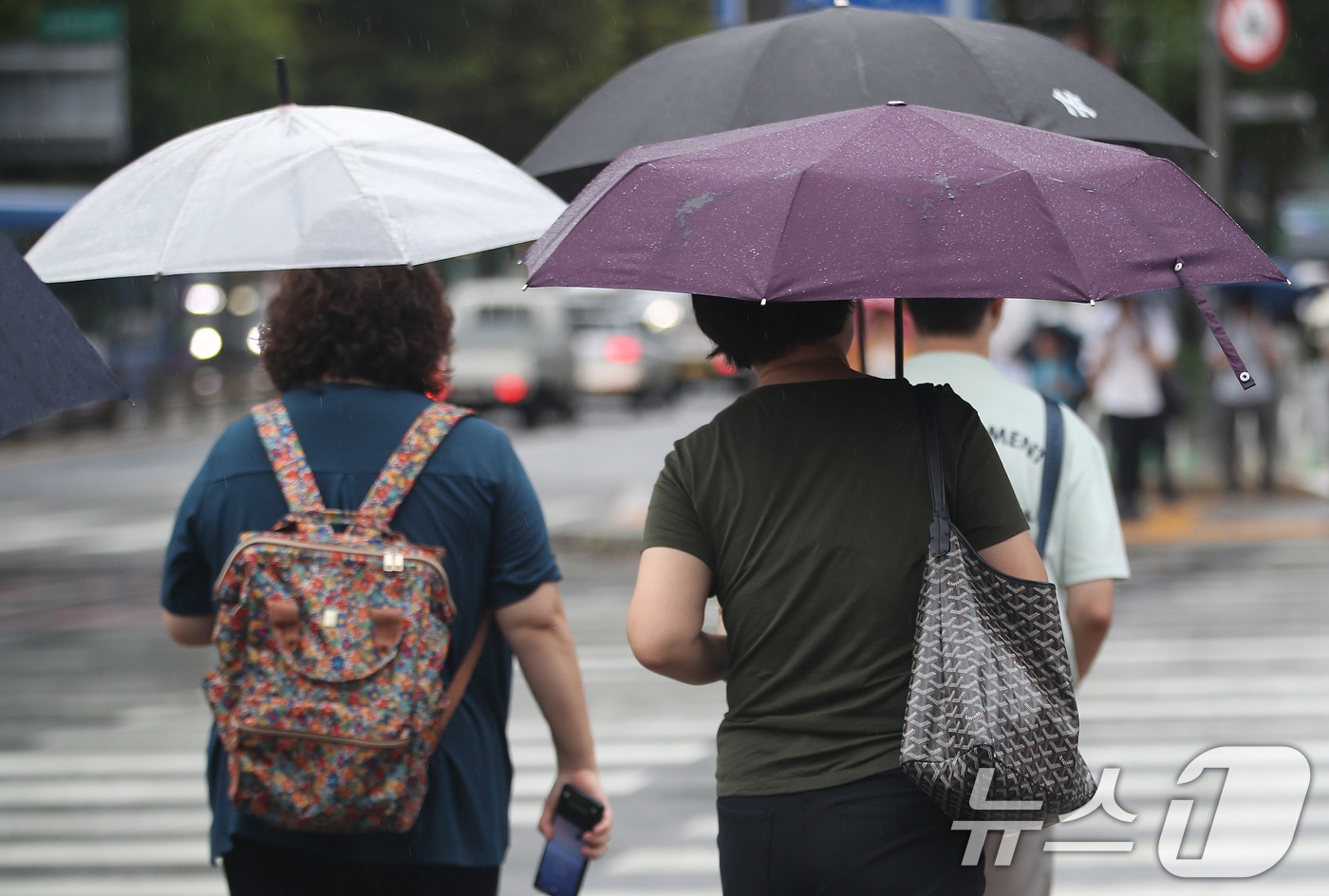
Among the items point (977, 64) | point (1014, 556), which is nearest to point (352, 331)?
point (1014, 556)

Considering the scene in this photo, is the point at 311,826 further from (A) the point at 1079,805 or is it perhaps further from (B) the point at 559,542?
(B) the point at 559,542

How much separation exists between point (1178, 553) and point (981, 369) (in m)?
10.6

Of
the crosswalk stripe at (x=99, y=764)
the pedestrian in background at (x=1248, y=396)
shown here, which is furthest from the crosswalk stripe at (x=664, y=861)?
the pedestrian in background at (x=1248, y=396)

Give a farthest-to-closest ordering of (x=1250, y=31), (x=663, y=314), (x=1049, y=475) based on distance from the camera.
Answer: (x=663, y=314), (x=1250, y=31), (x=1049, y=475)

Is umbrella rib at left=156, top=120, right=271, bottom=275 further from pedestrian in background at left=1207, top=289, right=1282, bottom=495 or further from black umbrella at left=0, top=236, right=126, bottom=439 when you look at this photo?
pedestrian in background at left=1207, top=289, right=1282, bottom=495

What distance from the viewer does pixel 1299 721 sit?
771cm

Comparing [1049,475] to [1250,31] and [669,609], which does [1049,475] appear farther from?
[1250,31]

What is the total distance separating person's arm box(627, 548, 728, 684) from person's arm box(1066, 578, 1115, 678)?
3.65ft

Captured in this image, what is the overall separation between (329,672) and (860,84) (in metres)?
1.75

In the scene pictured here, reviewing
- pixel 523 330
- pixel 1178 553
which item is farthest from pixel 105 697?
pixel 523 330

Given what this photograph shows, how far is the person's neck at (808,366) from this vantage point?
277 cm

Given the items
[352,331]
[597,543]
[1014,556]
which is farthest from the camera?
[597,543]

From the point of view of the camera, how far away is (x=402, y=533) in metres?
2.97

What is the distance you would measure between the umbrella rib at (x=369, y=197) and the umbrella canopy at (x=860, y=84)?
76 centimetres
